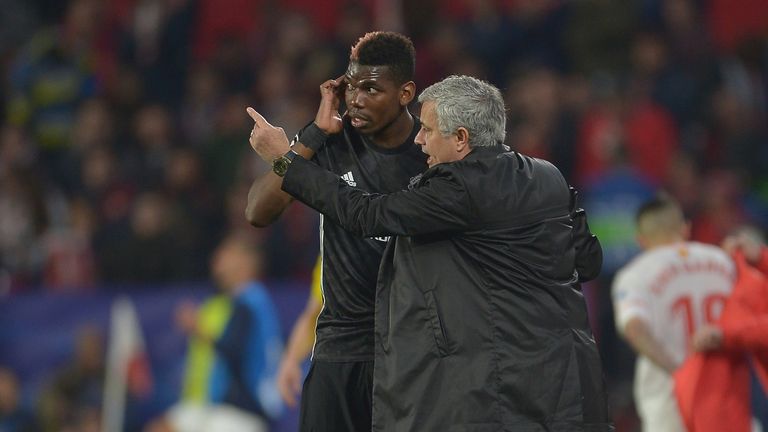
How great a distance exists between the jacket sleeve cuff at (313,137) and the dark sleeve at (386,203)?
0.27 metres

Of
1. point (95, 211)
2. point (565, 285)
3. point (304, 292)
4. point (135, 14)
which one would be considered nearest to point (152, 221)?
point (95, 211)

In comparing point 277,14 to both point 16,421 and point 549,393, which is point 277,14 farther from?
point 549,393

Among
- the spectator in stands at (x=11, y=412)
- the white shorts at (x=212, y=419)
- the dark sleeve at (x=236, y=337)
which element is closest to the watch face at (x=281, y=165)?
the dark sleeve at (x=236, y=337)

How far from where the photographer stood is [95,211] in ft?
38.3

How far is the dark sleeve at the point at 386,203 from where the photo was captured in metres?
4.37

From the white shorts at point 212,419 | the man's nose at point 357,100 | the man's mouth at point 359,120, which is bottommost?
the white shorts at point 212,419

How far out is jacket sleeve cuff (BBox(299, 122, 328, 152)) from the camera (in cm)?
481

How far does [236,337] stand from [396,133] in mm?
4613

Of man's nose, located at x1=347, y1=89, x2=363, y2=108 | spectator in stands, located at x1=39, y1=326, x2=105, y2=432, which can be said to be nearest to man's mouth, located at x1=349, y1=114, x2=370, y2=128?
man's nose, located at x1=347, y1=89, x2=363, y2=108

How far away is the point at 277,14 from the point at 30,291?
373cm

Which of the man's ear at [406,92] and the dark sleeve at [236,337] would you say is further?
the dark sleeve at [236,337]

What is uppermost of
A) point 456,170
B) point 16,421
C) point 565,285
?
point 456,170

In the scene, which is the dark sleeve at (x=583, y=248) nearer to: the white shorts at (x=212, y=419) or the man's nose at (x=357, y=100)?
the man's nose at (x=357, y=100)

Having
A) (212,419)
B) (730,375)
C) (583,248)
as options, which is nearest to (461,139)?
(583,248)
